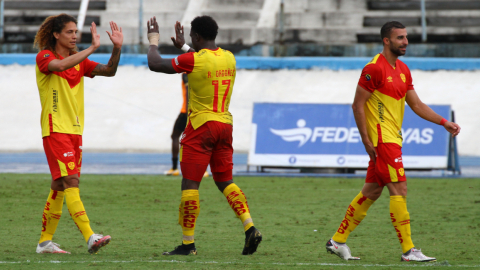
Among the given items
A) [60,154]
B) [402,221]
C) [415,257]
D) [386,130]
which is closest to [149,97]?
[60,154]

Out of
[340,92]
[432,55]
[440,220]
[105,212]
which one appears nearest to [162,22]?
[340,92]

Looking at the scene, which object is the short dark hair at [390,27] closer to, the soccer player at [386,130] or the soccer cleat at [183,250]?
the soccer player at [386,130]

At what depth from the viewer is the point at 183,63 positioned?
16.3 ft

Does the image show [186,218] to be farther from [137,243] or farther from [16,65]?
[16,65]

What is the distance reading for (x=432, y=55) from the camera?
59.6 feet

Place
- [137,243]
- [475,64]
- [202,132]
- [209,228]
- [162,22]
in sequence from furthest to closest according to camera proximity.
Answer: [162,22] < [475,64] < [209,228] < [137,243] < [202,132]

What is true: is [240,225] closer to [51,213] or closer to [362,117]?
[51,213]

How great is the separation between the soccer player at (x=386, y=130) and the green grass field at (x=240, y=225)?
25 cm

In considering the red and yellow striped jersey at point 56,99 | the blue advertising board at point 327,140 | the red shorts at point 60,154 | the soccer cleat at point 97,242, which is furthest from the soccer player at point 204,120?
the blue advertising board at point 327,140

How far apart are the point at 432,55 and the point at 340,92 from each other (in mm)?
3085

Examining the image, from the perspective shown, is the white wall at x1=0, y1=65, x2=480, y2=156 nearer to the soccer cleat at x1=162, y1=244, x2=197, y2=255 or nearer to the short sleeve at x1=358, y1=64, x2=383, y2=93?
the soccer cleat at x1=162, y1=244, x2=197, y2=255

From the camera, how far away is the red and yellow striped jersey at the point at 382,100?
198 inches

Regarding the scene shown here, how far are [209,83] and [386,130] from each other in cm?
151

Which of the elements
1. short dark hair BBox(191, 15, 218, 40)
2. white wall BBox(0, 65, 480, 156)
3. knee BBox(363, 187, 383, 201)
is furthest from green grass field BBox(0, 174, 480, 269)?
white wall BBox(0, 65, 480, 156)
